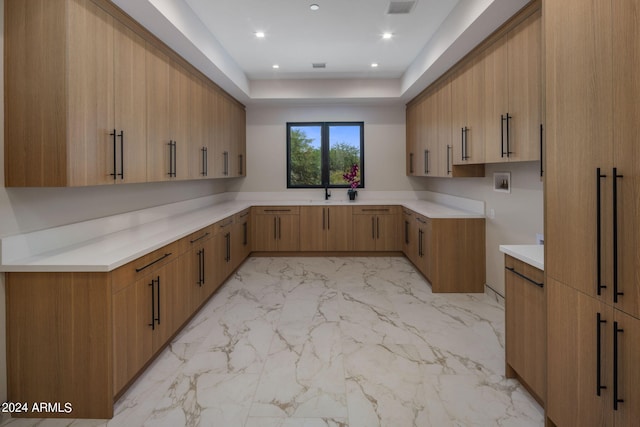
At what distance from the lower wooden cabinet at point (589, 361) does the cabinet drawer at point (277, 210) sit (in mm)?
4647

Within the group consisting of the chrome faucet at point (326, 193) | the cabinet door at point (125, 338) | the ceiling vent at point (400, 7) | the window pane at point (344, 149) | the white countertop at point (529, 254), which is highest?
the ceiling vent at point (400, 7)

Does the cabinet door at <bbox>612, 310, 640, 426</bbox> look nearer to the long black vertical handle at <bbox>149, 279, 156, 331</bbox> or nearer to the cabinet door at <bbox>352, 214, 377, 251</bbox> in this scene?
the long black vertical handle at <bbox>149, 279, 156, 331</bbox>

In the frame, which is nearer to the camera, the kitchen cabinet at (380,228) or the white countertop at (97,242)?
the white countertop at (97,242)

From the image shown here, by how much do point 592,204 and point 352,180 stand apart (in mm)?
5246

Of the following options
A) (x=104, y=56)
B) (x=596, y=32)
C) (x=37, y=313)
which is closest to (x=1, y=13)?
(x=104, y=56)

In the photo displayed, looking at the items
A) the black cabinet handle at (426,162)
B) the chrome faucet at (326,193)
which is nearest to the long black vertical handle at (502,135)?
the black cabinet handle at (426,162)

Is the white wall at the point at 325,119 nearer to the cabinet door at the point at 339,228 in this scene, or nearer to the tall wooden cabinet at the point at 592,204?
the cabinet door at the point at 339,228

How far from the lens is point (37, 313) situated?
2057mm

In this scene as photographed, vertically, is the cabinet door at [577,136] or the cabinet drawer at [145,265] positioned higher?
the cabinet door at [577,136]

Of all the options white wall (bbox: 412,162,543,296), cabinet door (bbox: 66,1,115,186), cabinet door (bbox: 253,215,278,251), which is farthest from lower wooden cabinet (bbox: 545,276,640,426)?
cabinet door (bbox: 253,215,278,251)

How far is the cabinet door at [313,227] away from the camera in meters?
6.25

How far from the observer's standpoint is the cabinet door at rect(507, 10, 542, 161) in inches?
106

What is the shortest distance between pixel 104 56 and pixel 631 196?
9.68ft

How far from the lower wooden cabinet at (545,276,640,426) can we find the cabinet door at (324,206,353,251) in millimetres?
4424
